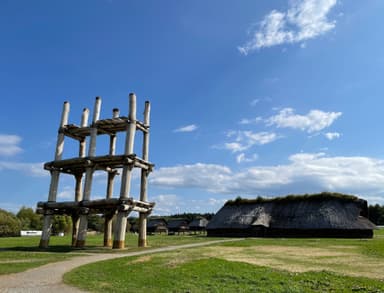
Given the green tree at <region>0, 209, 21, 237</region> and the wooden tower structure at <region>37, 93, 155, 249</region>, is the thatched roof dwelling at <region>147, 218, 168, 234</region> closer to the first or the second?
the green tree at <region>0, 209, 21, 237</region>

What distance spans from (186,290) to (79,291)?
11.5ft

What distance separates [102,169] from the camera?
1404 inches

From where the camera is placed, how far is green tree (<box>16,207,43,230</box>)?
112875 mm

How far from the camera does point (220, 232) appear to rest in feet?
207

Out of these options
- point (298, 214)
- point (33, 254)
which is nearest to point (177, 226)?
point (298, 214)

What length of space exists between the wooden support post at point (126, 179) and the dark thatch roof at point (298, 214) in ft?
111

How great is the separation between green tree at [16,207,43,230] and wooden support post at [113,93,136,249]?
9351 cm

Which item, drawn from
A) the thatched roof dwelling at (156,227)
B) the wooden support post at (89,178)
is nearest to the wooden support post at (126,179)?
the wooden support post at (89,178)

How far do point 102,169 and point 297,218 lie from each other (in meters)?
35.7

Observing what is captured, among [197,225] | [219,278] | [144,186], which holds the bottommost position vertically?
[219,278]

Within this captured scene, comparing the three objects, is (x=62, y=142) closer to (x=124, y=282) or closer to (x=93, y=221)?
(x=124, y=282)

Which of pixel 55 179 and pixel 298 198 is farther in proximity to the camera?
pixel 298 198

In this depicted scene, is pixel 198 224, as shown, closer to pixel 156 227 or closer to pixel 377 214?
pixel 156 227

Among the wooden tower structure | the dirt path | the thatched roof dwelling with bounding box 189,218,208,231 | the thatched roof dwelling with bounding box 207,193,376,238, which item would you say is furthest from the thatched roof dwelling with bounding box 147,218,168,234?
the dirt path
